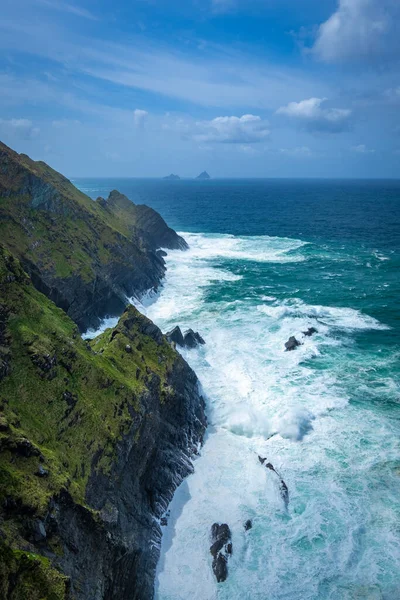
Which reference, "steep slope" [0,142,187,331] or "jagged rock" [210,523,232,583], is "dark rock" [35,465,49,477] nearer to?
"jagged rock" [210,523,232,583]

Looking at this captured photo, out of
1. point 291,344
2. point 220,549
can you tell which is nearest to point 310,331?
point 291,344

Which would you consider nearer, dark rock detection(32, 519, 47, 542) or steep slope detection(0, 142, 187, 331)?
dark rock detection(32, 519, 47, 542)

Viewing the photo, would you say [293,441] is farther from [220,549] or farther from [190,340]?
[190,340]

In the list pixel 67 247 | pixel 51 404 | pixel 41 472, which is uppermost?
pixel 67 247

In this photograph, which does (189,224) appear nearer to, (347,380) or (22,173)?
(22,173)

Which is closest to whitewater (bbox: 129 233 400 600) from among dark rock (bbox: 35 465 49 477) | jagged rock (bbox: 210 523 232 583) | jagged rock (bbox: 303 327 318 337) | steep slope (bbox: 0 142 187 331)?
jagged rock (bbox: 210 523 232 583)
